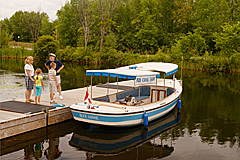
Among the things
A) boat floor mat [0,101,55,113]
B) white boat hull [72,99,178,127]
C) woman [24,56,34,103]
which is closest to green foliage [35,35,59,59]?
boat floor mat [0,101,55,113]

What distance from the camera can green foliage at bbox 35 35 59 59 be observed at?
1747 inches

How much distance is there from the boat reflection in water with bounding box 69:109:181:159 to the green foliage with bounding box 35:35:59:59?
120ft

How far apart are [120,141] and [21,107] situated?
4.15m

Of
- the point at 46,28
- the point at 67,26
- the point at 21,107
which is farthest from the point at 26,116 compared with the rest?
the point at 46,28

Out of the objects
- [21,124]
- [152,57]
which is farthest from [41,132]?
[152,57]

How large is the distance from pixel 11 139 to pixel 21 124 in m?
0.60

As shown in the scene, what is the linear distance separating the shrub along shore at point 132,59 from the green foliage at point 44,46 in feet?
4.98

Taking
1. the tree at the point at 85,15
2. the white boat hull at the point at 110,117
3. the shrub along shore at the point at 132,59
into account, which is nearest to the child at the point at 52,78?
the white boat hull at the point at 110,117

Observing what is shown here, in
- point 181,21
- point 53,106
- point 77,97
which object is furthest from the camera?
point 181,21

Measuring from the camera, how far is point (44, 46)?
1738 inches

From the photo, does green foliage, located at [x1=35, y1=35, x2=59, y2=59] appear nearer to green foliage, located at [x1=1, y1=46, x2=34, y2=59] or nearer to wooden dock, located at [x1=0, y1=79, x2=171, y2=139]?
green foliage, located at [x1=1, y1=46, x2=34, y2=59]

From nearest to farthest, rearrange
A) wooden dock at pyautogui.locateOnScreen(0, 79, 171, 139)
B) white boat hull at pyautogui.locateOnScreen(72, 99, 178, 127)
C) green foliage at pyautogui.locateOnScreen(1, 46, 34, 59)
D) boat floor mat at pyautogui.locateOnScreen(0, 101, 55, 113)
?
1. wooden dock at pyautogui.locateOnScreen(0, 79, 171, 139)
2. white boat hull at pyautogui.locateOnScreen(72, 99, 178, 127)
3. boat floor mat at pyautogui.locateOnScreen(0, 101, 55, 113)
4. green foliage at pyautogui.locateOnScreen(1, 46, 34, 59)

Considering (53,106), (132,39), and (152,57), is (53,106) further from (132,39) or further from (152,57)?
(132,39)

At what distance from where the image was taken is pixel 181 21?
5097cm
